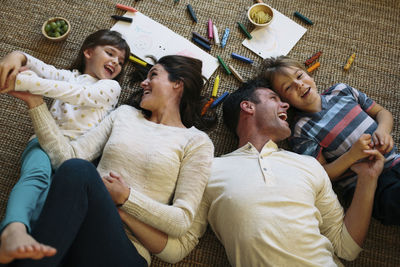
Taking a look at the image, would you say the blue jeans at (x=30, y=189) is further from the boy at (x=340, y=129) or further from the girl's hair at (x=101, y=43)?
the boy at (x=340, y=129)

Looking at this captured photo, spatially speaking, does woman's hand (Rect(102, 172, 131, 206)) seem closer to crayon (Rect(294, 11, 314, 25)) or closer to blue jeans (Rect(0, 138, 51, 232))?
blue jeans (Rect(0, 138, 51, 232))

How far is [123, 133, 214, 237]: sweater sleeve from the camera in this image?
44.9 inches

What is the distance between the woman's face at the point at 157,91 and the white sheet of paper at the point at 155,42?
0.94 ft

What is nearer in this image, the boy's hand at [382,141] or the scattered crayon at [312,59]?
the boy's hand at [382,141]

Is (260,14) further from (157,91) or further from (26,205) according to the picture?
(26,205)

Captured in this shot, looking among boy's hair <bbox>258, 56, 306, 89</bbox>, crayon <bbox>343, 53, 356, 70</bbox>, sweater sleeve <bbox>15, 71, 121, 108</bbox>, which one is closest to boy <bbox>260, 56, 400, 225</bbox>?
boy's hair <bbox>258, 56, 306, 89</bbox>

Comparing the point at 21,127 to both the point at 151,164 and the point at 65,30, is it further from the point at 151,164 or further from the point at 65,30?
the point at 151,164

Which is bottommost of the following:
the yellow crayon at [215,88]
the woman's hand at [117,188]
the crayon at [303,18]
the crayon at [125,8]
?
the woman's hand at [117,188]

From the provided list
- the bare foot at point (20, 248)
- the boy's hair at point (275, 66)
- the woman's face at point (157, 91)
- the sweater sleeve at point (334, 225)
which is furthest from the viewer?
the boy's hair at point (275, 66)

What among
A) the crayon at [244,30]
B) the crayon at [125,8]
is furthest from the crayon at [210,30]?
the crayon at [125,8]

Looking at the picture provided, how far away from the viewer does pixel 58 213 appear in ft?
3.27

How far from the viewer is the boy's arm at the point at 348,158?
131cm

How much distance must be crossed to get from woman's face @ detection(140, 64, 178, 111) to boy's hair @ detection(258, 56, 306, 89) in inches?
16.5

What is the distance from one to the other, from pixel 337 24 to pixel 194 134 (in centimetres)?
105
